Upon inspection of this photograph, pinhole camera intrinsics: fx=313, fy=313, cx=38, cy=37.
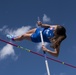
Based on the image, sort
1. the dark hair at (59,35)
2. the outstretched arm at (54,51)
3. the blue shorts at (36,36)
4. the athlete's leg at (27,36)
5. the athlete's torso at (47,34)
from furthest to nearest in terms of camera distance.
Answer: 1. the athlete's leg at (27,36)
2. the blue shorts at (36,36)
3. the athlete's torso at (47,34)
4. the dark hair at (59,35)
5. the outstretched arm at (54,51)

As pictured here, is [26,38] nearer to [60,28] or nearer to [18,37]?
[18,37]

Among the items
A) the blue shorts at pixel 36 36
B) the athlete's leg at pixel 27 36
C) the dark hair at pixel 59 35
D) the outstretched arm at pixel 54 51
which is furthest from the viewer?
the athlete's leg at pixel 27 36

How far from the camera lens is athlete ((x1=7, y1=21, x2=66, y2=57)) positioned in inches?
346

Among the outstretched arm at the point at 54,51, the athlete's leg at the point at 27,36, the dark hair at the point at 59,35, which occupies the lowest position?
the outstretched arm at the point at 54,51

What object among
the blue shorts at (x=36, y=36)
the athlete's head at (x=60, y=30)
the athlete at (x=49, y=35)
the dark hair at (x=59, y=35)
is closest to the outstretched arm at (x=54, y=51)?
the athlete at (x=49, y=35)

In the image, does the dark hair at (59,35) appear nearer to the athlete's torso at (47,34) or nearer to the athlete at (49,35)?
the athlete at (49,35)

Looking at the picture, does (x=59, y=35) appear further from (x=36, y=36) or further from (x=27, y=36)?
(x=27, y=36)

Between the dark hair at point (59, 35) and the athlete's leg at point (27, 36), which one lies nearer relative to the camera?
the dark hair at point (59, 35)

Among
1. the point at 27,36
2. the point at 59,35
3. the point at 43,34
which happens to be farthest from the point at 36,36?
the point at 59,35

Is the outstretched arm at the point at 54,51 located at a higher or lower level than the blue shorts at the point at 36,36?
lower

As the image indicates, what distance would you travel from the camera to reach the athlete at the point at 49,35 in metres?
8.80

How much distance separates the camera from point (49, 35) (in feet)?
29.9

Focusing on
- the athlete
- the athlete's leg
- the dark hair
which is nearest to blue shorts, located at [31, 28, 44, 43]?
the athlete

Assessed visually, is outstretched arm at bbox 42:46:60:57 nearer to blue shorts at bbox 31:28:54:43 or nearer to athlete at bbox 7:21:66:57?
athlete at bbox 7:21:66:57
